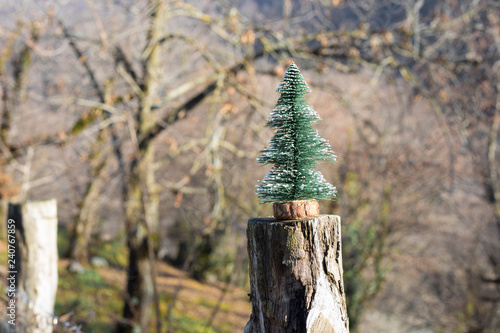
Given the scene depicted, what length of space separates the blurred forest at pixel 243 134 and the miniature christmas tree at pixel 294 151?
2.58 m

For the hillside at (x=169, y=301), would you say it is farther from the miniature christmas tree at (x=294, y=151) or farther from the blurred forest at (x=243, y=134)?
the miniature christmas tree at (x=294, y=151)

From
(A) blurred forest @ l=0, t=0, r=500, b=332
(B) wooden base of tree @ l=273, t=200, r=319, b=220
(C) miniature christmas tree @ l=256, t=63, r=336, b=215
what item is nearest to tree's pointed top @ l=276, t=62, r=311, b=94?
(C) miniature christmas tree @ l=256, t=63, r=336, b=215

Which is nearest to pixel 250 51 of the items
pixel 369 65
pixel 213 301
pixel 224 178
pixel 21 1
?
pixel 369 65

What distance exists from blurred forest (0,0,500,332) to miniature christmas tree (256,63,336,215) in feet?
8.47

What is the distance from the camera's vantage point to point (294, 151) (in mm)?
2082

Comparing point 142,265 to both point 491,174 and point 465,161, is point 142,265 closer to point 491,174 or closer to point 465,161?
point 491,174

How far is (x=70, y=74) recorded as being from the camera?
9.97 meters

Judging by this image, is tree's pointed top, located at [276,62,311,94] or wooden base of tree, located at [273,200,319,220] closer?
wooden base of tree, located at [273,200,319,220]

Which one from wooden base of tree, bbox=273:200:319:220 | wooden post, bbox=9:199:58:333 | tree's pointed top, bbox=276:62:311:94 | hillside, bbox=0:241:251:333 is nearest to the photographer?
wooden base of tree, bbox=273:200:319:220

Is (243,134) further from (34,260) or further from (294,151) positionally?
(294,151)

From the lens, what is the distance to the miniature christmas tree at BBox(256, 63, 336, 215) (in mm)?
2057

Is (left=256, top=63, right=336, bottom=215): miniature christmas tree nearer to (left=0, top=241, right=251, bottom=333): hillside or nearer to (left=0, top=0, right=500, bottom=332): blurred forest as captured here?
(left=0, top=0, right=500, bottom=332): blurred forest

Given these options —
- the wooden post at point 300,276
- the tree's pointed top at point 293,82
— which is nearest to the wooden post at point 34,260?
the wooden post at point 300,276

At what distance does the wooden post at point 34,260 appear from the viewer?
3318mm
